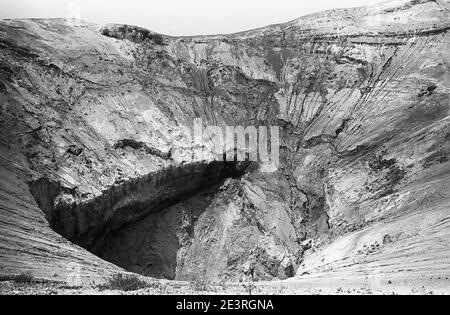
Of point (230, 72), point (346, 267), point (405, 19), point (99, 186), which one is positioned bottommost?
point (346, 267)

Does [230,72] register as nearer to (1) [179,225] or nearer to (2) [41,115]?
(1) [179,225]

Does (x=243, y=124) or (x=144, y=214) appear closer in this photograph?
(x=144, y=214)

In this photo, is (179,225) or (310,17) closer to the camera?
(179,225)

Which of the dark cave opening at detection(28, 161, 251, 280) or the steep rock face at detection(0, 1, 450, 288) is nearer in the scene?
the steep rock face at detection(0, 1, 450, 288)

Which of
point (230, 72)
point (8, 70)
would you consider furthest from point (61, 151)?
point (230, 72)

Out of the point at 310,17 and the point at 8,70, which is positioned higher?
the point at 310,17

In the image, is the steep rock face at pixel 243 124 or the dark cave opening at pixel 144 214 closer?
the steep rock face at pixel 243 124

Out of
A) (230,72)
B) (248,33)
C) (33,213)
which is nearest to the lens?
(33,213)

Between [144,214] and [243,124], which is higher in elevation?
[243,124]
